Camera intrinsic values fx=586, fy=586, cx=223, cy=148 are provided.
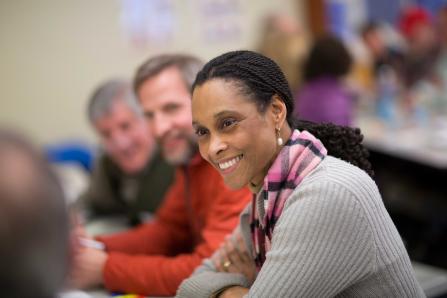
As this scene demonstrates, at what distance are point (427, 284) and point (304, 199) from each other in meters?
1.23

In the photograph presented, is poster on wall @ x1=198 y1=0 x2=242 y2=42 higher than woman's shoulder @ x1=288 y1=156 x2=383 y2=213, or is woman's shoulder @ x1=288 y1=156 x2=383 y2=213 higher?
woman's shoulder @ x1=288 y1=156 x2=383 y2=213

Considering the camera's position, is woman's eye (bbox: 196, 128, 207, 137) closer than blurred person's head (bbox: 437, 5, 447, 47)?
Result: Yes

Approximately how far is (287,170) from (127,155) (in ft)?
4.80

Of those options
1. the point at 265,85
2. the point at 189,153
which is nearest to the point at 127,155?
the point at 189,153

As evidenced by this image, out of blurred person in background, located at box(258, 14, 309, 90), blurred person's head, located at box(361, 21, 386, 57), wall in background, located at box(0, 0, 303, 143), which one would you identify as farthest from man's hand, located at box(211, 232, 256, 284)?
blurred person's head, located at box(361, 21, 386, 57)

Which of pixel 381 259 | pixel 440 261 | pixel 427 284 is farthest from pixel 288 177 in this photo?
pixel 440 261

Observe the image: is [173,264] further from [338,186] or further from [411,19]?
[411,19]

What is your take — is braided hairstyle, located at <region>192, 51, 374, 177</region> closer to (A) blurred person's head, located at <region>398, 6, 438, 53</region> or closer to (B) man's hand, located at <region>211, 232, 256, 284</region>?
(B) man's hand, located at <region>211, 232, 256, 284</region>

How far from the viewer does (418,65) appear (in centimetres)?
498

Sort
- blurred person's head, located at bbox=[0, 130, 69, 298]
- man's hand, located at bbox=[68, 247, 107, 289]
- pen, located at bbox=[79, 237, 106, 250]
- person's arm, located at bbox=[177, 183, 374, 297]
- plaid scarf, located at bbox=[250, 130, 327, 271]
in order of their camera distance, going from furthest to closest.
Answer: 1. pen, located at bbox=[79, 237, 106, 250]
2. man's hand, located at bbox=[68, 247, 107, 289]
3. plaid scarf, located at bbox=[250, 130, 327, 271]
4. person's arm, located at bbox=[177, 183, 374, 297]
5. blurred person's head, located at bbox=[0, 130, 69, 298]

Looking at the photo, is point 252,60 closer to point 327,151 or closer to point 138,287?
point 327,151

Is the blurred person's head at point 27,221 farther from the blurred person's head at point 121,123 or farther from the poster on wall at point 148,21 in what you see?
the poster on wall at point 148,21

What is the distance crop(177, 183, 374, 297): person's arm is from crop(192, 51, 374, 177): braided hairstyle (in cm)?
22

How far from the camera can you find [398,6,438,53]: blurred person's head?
5.09 metres
